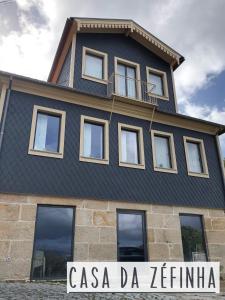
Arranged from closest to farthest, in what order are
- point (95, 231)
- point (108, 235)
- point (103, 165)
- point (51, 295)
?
point (51, 295), point (95, 231), point (108, 235), point (103, 165)

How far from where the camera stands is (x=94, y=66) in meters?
12.2

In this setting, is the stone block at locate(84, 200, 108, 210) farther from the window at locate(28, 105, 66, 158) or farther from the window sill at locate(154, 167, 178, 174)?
the window sill at locate(154, 167, 178, 174)

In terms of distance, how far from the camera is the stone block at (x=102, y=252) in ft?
28.5

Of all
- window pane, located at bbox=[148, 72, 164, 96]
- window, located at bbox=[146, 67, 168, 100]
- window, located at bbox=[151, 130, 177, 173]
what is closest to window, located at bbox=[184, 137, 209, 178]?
window, located at bbox=[151, 130, 177, 173]

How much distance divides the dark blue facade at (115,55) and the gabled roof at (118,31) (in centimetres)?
23

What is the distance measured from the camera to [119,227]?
9.52 meters

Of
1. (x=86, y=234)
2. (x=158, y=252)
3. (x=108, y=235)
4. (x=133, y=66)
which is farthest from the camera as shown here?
(x=133, y=66)

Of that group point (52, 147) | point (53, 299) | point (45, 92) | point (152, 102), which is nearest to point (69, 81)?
point (45, 92)

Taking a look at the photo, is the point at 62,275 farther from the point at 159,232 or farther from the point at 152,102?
the point at 152,102

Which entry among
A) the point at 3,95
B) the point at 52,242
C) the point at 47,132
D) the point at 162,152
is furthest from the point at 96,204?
the point at 3,95

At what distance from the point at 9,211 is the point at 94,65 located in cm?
743

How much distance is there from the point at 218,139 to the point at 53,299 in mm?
10602

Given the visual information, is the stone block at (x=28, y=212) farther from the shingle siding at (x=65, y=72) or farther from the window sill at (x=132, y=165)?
the shingle siding at (x=65, y=72)

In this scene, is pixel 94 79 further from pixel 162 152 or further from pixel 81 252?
pixel 81 252
